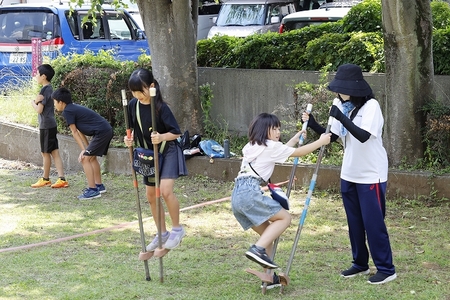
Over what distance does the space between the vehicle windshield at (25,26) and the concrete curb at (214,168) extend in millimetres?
2810

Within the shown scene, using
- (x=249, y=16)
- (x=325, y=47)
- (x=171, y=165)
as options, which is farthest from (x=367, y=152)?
(x=249, y=16)

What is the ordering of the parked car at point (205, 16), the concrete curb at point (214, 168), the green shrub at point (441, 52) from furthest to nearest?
the parked car at point (205, 16) → the green shrub at point (441, 52) → the concrete curb at point (214, 168)

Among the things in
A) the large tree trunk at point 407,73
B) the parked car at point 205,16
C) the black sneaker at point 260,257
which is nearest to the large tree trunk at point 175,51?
the large tree trunk at point 407,73

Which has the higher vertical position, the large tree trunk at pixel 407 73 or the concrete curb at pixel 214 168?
the large tree trunk at pixel 407 73

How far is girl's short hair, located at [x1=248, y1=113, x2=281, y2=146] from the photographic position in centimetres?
552

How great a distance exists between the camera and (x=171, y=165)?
6309mm

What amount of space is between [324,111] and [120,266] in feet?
13.1

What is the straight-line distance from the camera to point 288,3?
2045cm

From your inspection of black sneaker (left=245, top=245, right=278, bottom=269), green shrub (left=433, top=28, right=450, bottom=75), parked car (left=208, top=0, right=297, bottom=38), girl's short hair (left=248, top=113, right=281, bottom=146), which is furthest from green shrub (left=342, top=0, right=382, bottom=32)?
parked car (left=208, top=0, right=297, bottom=38)

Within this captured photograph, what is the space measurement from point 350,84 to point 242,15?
1458cm

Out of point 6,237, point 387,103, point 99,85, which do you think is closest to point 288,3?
point 99,85

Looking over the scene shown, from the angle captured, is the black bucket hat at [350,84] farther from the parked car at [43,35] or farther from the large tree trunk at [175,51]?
the parked car at [43,35]

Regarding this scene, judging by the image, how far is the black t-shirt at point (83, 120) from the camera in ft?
30.6

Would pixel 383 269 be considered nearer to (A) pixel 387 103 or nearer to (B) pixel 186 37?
(A) pixel 387 103
